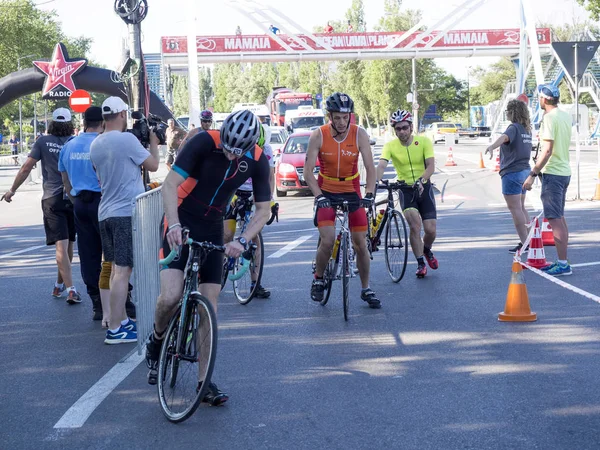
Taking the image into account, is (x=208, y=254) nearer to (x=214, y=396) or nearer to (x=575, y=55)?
(x=214, y=396)

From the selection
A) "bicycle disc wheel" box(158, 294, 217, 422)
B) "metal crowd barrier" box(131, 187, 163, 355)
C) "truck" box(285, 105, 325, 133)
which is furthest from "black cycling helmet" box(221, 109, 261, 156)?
"truck" box(285, 105, 325, 133)

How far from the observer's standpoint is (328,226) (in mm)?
8984

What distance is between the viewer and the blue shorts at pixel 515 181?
12.0m

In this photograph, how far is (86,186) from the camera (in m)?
8.51

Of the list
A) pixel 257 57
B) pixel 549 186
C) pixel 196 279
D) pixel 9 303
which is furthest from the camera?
pixel 257 57

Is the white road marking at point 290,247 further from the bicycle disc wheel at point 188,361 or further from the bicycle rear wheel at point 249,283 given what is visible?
the bicycle disc wheel at point 188,361

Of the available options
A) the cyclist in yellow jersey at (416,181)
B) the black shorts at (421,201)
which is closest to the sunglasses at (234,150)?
the cyclist in yellow jersey at (416,181)

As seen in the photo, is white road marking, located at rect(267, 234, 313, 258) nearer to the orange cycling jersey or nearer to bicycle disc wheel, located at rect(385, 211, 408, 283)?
bicycle disc wheel, located at rect(385, 211, 408, 283)

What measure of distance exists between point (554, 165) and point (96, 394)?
647cm

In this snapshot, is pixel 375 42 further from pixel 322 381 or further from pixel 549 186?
pixel 322 381

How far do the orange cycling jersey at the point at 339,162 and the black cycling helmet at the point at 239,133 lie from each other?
132 inches

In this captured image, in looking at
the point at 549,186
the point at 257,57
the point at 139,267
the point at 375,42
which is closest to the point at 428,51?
the point at 375,42

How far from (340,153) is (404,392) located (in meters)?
3.35

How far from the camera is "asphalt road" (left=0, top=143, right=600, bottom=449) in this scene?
5.21 metres
